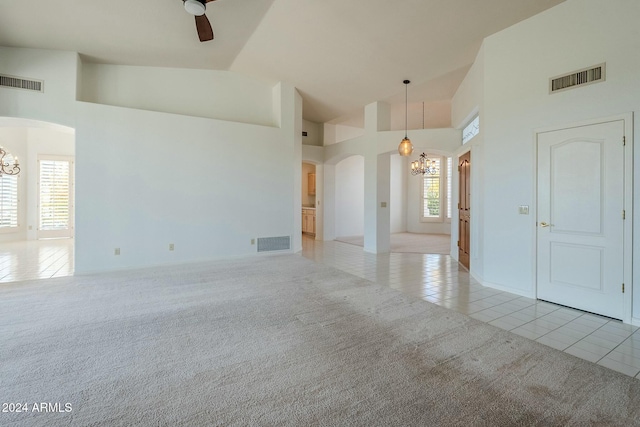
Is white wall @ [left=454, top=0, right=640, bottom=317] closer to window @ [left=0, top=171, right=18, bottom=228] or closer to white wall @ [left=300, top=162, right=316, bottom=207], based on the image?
white wall @ [left=300, top=162, right=316, bottom=207]

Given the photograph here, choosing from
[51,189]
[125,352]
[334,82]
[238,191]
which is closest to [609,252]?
[125,352]

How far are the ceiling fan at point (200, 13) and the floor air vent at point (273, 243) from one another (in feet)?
13.3

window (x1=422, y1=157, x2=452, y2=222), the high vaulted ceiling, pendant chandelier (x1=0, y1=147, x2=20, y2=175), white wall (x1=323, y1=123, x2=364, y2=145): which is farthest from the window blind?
window (x1=422, y1=157, x2=452, y2=222)

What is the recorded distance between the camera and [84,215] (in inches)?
197

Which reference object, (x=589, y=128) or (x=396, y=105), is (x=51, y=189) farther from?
(x=589, y=128)

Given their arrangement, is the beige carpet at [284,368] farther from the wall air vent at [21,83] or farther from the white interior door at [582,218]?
the wall air vent at [21,83]

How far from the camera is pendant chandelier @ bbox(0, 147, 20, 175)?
7.48 meters

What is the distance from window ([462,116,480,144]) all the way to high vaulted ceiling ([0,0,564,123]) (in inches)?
38.0

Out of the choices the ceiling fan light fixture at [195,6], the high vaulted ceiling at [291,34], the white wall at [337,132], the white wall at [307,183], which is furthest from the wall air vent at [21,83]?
the white wall at [307,183]

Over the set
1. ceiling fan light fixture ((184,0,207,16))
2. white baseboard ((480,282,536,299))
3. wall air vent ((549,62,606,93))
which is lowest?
white baseboard ((480,282,536,299))

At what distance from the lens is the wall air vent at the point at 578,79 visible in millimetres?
3293

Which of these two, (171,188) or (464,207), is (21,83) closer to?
(171,188)

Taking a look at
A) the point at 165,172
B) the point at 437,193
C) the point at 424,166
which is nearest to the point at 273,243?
the point at 165,172

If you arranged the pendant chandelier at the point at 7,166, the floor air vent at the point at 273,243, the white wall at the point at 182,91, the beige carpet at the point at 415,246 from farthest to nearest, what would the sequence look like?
the beige carpet at the point at 415,246
the pendant chandelier at the point at 7,166
the floor air vent at the point at 273,243
the white wall at the point at 182,91
